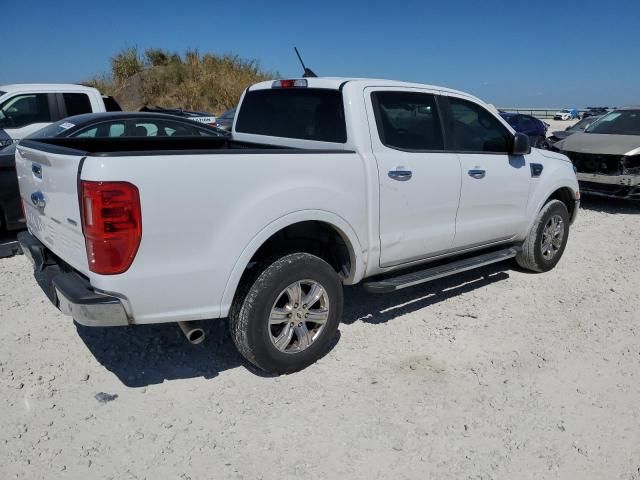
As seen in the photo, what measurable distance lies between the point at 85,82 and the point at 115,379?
2461 cm

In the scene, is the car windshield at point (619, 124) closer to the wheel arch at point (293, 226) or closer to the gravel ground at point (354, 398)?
the gravel ground at point (354, 398)

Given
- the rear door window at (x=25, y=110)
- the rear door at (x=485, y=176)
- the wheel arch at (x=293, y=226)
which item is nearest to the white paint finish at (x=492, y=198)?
the rear door at (x=485, y=176)

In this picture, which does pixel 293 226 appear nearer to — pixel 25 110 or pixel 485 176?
pixel 485 176

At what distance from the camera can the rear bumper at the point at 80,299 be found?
2943mm

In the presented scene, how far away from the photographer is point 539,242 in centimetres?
573

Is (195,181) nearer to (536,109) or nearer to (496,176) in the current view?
(496,176)

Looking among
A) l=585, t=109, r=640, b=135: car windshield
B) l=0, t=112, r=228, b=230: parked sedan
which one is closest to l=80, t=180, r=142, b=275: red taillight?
l=0, t=112, r=228, b=230: parked sedan

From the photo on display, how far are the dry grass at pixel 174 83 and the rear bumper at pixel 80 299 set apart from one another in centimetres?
2233

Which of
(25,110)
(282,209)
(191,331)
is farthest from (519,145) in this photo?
(25,110)

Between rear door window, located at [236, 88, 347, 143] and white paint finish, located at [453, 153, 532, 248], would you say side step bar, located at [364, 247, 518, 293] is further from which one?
rear door window, located at [236, 88, 347, 143]

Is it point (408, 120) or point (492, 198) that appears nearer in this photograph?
point (408, 120)

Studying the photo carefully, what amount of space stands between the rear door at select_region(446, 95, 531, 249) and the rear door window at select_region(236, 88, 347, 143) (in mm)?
1084

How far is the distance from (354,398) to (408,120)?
216 cm

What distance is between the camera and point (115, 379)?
367cm
